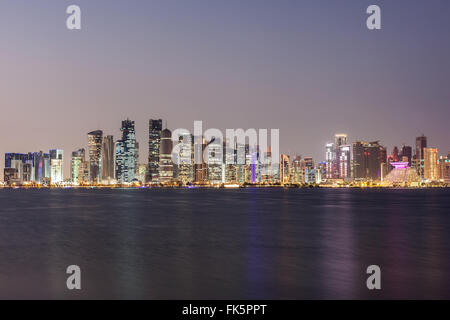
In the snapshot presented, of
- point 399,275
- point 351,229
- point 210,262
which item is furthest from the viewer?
point 351,229

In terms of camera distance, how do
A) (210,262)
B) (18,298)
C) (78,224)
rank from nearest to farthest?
(18,298), (210,262), (78,224)

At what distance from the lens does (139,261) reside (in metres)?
27.8

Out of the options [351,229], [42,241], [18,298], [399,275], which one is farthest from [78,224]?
[399,275]

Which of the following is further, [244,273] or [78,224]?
[78,224]

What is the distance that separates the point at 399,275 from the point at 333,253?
797 cm

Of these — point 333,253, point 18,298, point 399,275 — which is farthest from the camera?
point 333,253
